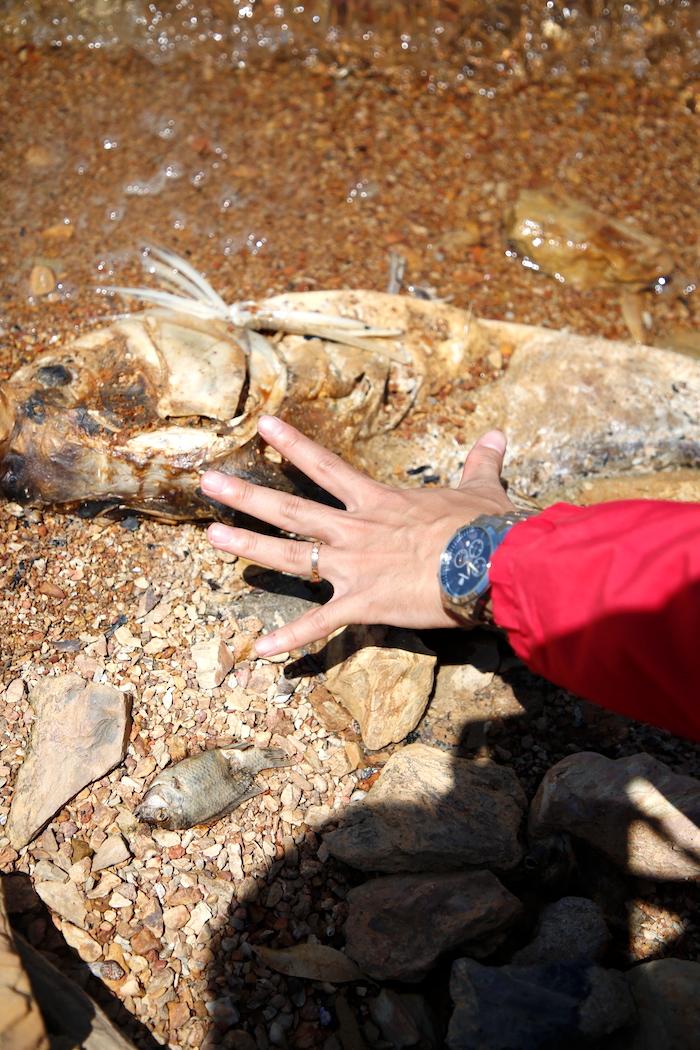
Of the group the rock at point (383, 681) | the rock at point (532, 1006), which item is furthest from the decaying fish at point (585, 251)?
the rock at point (532, 1006)

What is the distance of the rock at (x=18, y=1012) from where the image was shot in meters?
1.76

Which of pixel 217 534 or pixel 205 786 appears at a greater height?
pixel 217 534

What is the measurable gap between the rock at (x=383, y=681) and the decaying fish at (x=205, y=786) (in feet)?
0.92

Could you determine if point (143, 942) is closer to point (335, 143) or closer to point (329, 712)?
point (329, 712)

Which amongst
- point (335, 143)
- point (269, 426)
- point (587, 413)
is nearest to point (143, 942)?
point (269, 426)

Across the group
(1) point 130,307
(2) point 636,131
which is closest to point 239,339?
(1) point 130,307

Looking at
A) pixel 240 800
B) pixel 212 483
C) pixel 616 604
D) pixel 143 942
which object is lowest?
pixel 143 942

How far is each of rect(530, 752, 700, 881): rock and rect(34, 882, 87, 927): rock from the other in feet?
4.19

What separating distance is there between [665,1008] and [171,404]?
2.30 m

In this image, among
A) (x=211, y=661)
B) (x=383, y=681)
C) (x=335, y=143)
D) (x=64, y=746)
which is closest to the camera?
(x=64, y=746)

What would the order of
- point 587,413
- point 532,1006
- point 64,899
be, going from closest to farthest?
point 532,1006 < point 64,899 < point 587,413

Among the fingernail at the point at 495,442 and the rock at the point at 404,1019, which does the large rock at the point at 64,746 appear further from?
the fingernail at the point at 495,442

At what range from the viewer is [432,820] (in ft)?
7.77

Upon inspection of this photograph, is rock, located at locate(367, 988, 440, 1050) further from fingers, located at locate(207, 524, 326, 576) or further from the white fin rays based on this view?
the white fin rays
